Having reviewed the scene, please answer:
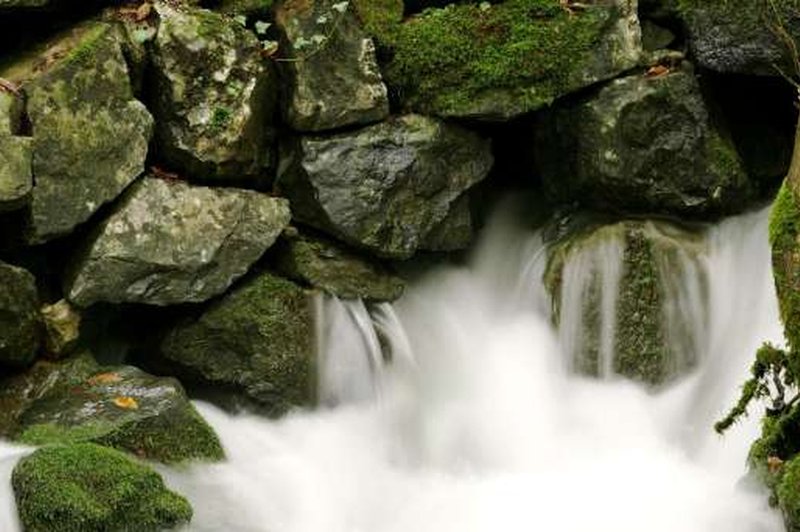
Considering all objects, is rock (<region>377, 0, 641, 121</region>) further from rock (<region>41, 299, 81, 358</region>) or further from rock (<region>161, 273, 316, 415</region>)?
rock (<region>41, 299, 81, 358</region>)

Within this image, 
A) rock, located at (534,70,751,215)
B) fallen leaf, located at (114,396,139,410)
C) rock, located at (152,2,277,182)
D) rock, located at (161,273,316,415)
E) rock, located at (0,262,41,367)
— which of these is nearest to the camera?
fallen leaf, located at (114,396,139,410)

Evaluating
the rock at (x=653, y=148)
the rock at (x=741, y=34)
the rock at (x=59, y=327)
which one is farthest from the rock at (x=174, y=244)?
the rock at (x=741, y=34)

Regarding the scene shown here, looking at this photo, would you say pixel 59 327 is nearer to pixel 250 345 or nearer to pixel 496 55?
pixel 250 345

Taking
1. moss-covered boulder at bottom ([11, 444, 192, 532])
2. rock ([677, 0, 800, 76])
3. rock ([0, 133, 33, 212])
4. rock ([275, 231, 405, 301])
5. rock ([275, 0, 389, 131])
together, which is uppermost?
rock ([677, 0, 800, 76])

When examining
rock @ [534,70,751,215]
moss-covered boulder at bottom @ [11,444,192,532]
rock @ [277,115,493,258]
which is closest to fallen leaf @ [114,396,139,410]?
moss-covered boulder at bottom @ [11,444,192,532]

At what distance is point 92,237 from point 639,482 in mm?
3553

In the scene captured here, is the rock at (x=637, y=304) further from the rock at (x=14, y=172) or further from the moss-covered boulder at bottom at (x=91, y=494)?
the rock at (x=14, y=172)

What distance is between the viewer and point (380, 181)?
6.48 meters

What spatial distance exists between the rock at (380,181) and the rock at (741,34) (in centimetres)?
169

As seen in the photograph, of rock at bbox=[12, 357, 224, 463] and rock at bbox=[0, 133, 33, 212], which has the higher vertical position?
rock at bbox=[0, 133, 33, 212]

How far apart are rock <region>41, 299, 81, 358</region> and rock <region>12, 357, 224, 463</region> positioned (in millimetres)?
102

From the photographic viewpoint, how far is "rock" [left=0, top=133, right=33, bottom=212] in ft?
17.6

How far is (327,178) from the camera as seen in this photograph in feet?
21.0

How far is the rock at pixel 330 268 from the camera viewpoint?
654 cm
